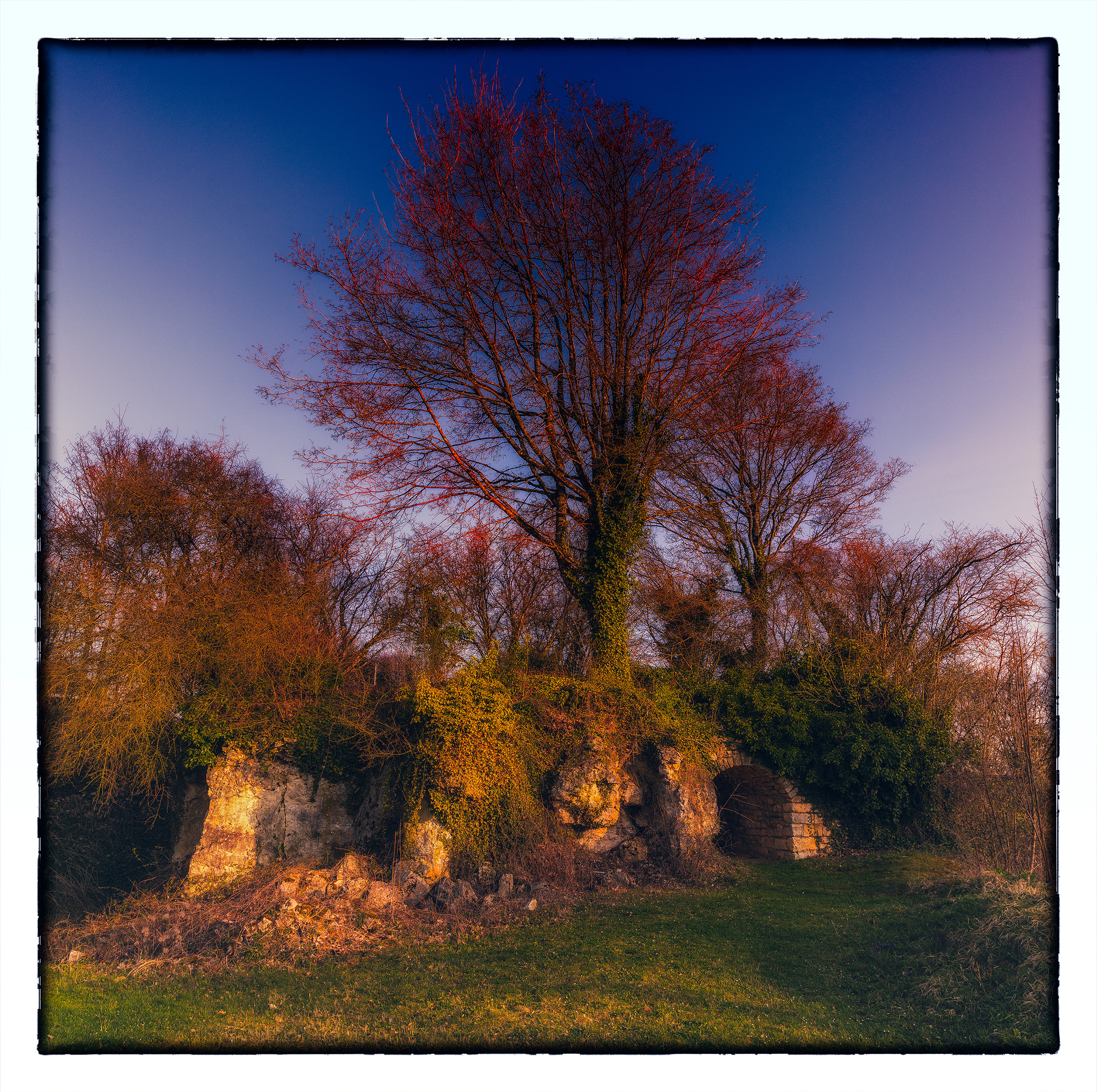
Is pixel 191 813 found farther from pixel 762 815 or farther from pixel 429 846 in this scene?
pixel 762 815

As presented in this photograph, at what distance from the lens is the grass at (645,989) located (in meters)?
5.21

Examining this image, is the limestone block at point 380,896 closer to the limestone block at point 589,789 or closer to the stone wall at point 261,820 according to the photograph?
the stone wall at point 261,820

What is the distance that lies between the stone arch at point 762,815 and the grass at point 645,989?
2.94 meters

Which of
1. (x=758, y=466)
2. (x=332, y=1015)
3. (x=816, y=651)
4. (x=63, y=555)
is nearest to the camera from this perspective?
(x=332, y=1015)

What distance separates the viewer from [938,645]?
1597 cm

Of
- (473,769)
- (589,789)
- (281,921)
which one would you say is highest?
(473,769)

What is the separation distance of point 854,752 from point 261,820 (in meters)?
10.3

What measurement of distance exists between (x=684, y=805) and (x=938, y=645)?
8.11 meters

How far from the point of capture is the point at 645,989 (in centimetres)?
648

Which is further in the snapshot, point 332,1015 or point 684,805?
point 684,805

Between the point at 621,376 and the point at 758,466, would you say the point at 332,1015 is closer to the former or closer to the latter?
the point at 621,376

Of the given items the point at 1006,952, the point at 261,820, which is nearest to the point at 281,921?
the point at 261,820

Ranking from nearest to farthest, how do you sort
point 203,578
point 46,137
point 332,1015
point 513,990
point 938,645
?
1. point 46,137
2. point 332,1015
3. point 513,990
4. point 203,578
5. point 938,645

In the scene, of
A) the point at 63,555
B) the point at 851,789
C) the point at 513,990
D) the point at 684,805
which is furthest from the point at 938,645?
the point at 63,555
